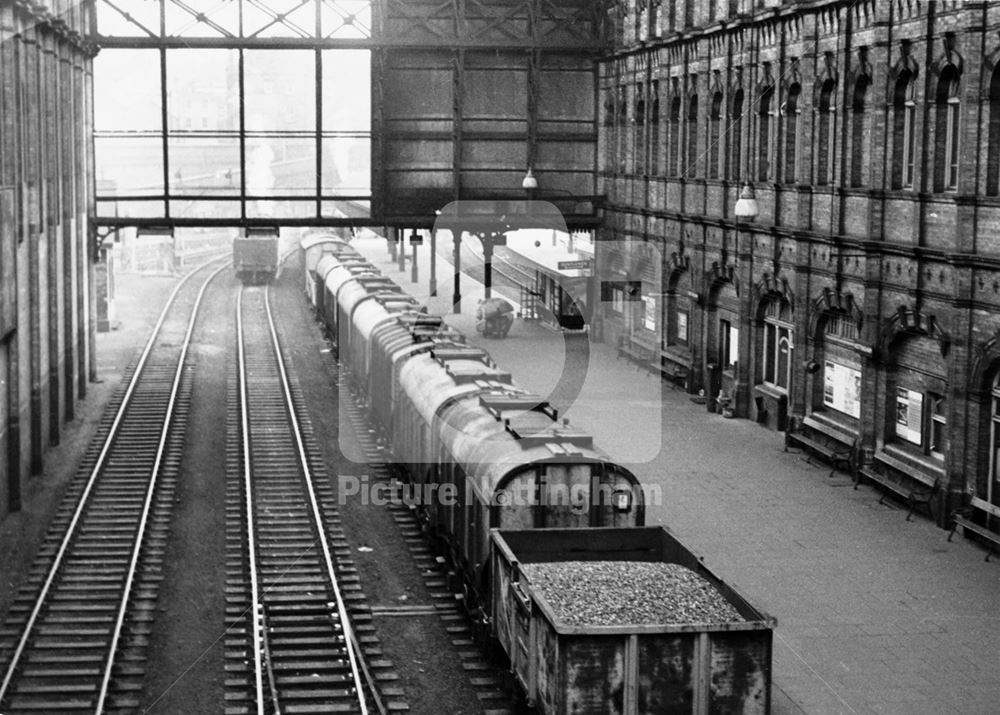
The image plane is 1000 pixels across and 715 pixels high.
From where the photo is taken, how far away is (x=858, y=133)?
26062mm

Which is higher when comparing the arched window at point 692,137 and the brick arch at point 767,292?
the arched window at point 692,137

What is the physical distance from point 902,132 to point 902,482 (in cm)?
575

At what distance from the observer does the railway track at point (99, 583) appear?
15.5 meters

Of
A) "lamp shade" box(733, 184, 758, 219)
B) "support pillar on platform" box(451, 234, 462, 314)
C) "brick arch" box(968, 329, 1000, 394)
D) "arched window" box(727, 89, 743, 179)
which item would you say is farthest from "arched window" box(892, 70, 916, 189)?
"support pillar on platform" box(451, 234, 462, 314)

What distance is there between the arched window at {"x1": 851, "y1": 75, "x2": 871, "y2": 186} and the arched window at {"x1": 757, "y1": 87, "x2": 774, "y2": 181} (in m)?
4.30

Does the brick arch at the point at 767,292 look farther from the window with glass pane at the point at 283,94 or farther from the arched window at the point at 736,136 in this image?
the window with glass pane at the point at 283,94

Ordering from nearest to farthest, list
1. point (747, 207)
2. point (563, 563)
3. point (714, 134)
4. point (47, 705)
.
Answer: point (563, 563) < point (47, 705) < point (747, 207) < point (714, 134)

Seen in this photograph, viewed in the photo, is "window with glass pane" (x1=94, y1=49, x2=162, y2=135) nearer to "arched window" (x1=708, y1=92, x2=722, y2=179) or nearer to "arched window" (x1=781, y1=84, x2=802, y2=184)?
"arched window" (x1=708, y1=92, x2=722, y2=179)

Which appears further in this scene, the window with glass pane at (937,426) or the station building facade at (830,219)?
the window with glass pane at (937,426)

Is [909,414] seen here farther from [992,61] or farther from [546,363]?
[546,363]

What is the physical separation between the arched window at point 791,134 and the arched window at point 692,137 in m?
5.45

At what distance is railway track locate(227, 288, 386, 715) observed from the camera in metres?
15.4

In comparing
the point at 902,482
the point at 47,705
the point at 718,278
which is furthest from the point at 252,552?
the point at 718,278

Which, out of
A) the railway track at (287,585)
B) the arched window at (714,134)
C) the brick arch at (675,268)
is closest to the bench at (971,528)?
the railway track at (287,585)
